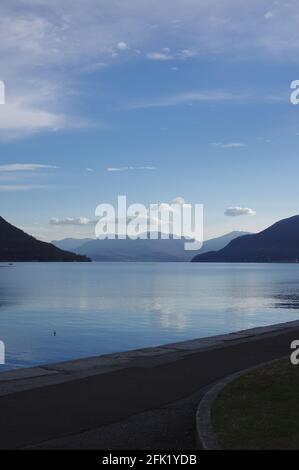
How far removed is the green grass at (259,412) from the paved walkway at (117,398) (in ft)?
1.99

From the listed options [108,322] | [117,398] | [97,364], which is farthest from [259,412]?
[108,322]

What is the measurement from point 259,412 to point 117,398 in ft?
9.51

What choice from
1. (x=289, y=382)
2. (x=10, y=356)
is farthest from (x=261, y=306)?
(x=289, y=382)

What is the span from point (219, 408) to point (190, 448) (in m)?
1.61

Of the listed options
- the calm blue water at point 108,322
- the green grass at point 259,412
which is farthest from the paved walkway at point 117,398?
the calm blue water at point 108,322

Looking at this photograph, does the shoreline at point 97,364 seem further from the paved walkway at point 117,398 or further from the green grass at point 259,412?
the green grass at point 259,412

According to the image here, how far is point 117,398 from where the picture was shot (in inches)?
426

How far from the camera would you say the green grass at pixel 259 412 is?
7.70 metres

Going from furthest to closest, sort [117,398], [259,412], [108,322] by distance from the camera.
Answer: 1. [108,322]
2. [117,398]
3. [259,412]

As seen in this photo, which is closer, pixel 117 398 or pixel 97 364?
pixel 117 398

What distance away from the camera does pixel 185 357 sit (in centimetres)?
1569

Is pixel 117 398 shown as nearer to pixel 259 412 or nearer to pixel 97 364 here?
pixel 259 412

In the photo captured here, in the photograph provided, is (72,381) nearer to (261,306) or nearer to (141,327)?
(141,327)

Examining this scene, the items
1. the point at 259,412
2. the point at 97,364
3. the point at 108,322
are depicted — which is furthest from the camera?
the point at 108,322
